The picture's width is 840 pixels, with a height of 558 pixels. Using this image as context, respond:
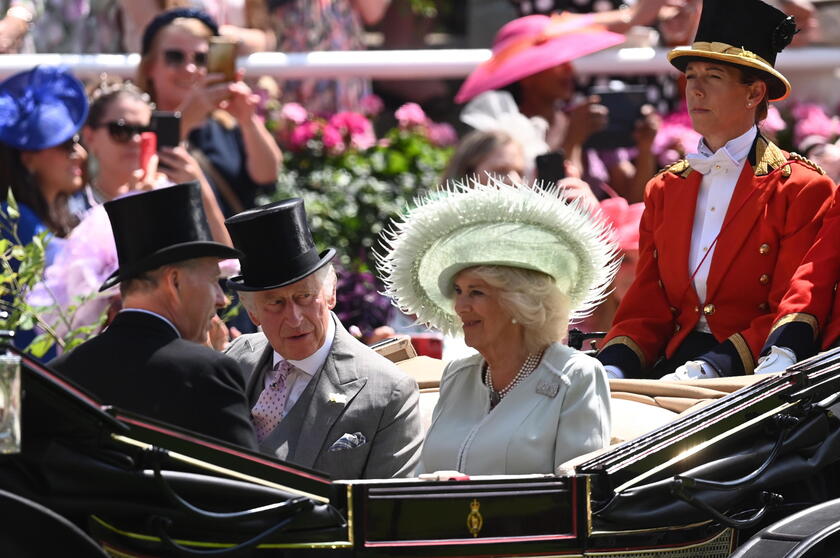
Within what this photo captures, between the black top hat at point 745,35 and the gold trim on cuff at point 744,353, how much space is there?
812mm

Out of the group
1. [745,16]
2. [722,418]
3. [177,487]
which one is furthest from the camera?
[745,16]

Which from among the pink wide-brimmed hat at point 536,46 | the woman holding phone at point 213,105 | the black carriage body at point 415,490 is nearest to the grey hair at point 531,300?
the black carriage body at point 415,490

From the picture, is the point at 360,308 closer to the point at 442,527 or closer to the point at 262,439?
the point at 262,439

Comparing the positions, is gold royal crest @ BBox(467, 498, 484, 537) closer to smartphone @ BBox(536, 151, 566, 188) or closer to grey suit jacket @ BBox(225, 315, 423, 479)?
grey suit jacket @ BBox(225, 315, 423, 479)

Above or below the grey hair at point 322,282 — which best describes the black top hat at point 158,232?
above

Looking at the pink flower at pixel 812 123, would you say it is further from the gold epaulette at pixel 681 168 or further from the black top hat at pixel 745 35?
the black top hat at pixel 745 35

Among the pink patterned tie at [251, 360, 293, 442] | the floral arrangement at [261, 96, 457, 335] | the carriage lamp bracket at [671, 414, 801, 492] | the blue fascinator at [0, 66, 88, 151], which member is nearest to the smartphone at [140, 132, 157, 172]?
the blue fascinator at [0, 66, 88, 151]

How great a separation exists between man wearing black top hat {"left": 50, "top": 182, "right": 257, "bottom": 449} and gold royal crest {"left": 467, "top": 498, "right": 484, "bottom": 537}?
0.57m

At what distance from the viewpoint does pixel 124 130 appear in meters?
6.43

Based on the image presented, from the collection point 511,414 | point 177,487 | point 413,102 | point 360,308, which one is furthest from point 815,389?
point 413,102

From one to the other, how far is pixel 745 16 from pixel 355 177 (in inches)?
125

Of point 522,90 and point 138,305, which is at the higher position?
point 138,305

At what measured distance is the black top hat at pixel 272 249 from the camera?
484cm

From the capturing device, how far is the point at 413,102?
914 cm
